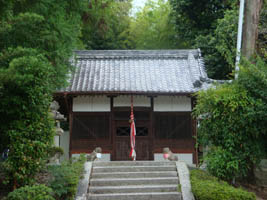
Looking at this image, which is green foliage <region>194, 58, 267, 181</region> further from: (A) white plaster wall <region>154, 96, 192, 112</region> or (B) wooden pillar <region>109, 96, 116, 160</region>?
(B) wooden pillar <region>109, 96, 116, 160</region>

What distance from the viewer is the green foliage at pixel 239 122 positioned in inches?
347

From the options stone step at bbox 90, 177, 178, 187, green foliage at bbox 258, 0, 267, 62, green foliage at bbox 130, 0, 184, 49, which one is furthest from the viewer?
green foliage at bbox 130, 0, 184, 49

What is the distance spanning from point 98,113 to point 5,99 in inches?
280

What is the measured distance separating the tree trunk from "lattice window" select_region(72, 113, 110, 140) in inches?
281

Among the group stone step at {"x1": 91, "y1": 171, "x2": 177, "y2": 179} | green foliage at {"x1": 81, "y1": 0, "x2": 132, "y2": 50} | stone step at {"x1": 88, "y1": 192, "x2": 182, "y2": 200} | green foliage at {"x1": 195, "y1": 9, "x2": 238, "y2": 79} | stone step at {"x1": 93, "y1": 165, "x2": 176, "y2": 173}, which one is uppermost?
green foliage at {"x1": 81, "y1": 0, "x2": 132, "y2": 50}

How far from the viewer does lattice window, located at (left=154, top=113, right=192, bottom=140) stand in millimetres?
14594

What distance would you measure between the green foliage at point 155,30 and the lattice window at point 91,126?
47.3 ft

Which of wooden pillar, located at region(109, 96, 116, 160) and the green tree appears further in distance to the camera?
wooden pillar, located at region(109, 96, 116, 160)

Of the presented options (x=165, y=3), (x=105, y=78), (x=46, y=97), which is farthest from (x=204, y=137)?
(x=165, y=3)

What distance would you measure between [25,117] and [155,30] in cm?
2243

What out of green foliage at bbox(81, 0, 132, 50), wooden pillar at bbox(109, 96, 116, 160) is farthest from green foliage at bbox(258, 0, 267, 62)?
green foliage at bbox(81, 0, 132, 50)

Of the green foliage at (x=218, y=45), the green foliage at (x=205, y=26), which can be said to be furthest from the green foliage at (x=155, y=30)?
the green foliage at (x=218, y=45)

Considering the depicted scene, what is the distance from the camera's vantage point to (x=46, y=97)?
27.2 ft

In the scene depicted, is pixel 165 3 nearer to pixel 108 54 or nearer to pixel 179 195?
pixel 108 54
